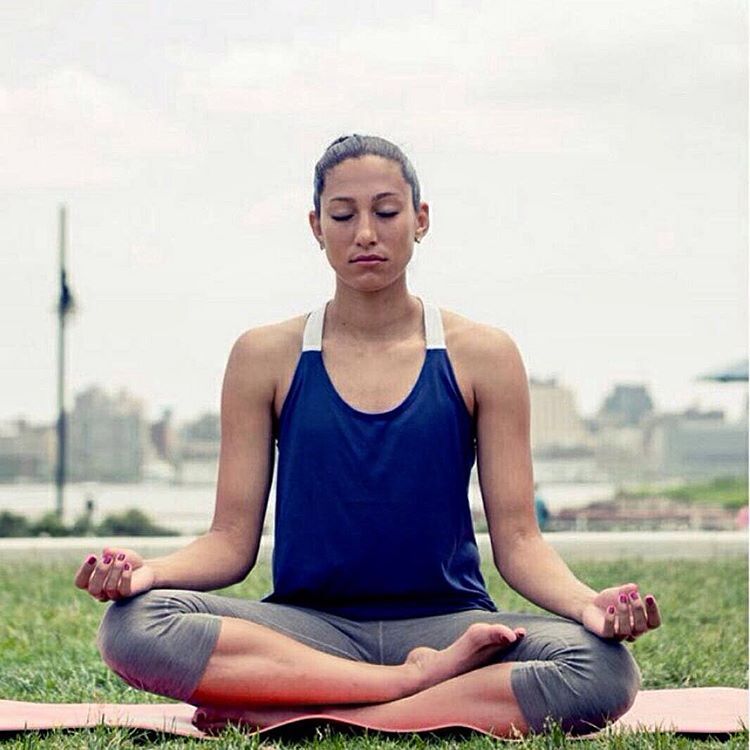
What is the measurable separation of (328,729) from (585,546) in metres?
5.86

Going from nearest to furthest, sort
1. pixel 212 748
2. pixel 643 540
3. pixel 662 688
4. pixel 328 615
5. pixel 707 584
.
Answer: pixel 212 748 < pixel 328 615 < pixel 662 688 < pixel 707 584 < pixel 643 540

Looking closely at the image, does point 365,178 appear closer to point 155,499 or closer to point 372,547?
point 372,547

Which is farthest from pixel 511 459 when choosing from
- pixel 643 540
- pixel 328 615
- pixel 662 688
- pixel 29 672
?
pixel 643 540

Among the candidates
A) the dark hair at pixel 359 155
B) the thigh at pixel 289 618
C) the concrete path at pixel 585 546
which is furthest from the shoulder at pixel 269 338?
the concrete path at pixel 585 546

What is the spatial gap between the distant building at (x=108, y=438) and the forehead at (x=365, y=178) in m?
16.6

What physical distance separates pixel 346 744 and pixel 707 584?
474 cm

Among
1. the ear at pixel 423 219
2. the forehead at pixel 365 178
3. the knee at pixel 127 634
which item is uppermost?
the forehead at pixel 365 178

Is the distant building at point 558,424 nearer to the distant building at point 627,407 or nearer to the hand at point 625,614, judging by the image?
the distant building at point 627,407

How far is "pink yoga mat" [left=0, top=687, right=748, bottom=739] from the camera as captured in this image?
3.43 meters

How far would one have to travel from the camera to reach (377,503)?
3625 millimetres

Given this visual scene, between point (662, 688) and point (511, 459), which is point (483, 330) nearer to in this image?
point (511, 459)

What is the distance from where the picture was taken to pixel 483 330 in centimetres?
378

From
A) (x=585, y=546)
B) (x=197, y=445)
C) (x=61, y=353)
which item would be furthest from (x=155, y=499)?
(x=585, y=546)

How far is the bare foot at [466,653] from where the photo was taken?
10.8 feet
